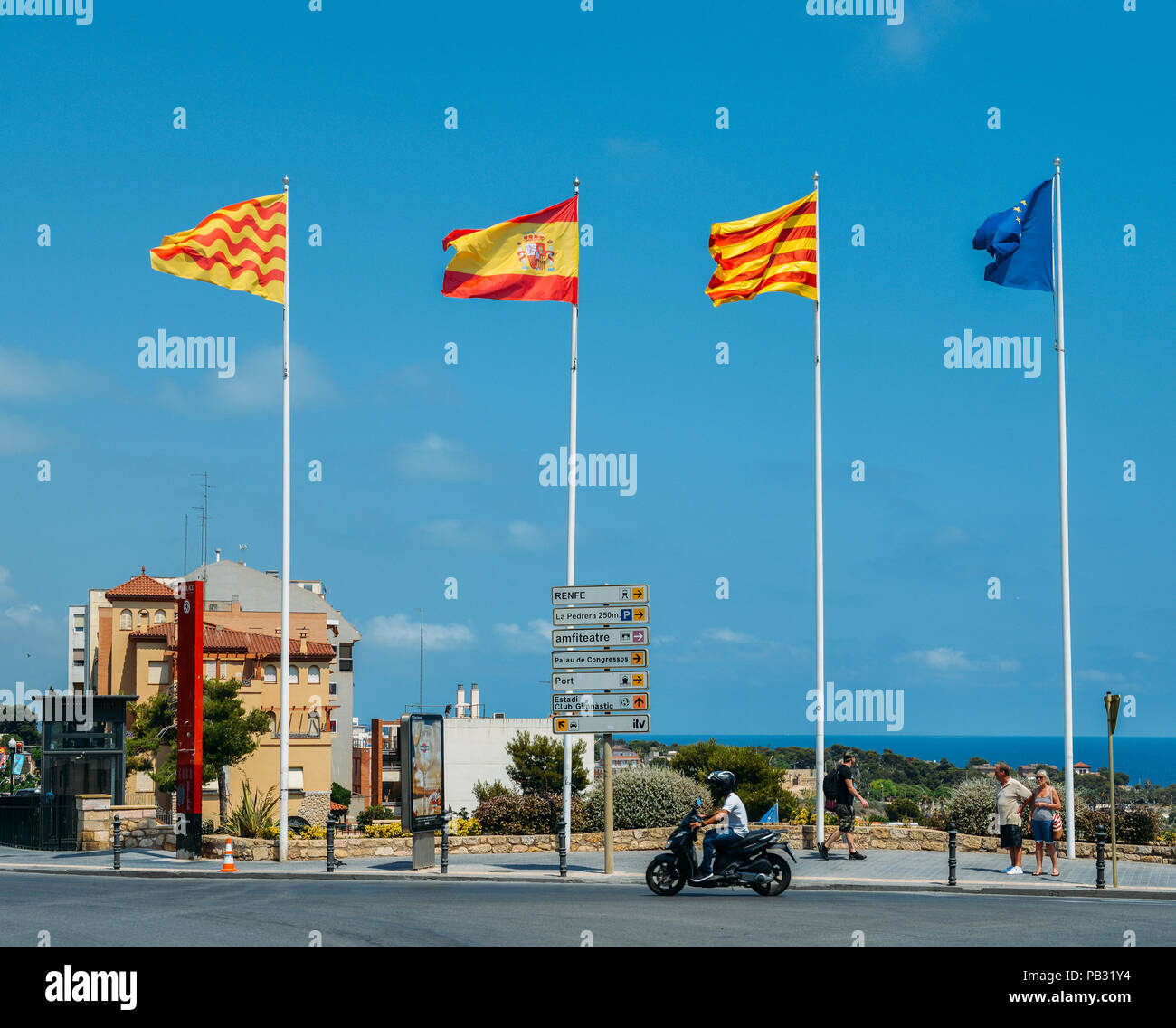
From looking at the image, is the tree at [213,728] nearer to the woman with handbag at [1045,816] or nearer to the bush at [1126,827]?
the bush at [1126,827]

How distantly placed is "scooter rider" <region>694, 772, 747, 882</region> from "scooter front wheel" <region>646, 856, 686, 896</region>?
37cm

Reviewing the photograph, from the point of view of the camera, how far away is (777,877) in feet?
65.5

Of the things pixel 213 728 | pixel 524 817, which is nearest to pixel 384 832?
pixel 524 817

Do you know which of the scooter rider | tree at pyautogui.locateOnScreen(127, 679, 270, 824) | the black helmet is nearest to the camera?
the scooter rider

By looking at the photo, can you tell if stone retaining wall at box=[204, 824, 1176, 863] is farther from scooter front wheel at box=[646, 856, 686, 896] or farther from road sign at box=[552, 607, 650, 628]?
scooter front wheel at box=[646, 856, 686, 896]

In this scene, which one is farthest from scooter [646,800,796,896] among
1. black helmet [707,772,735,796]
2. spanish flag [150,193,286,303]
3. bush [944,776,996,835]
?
spanish flag [150,193,286,303]

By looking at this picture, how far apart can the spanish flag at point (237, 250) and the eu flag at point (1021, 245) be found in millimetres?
14756

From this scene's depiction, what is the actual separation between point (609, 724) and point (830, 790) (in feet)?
14.7

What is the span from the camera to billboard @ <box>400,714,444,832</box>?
25391mm

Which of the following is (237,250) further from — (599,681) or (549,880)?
(549,880)
